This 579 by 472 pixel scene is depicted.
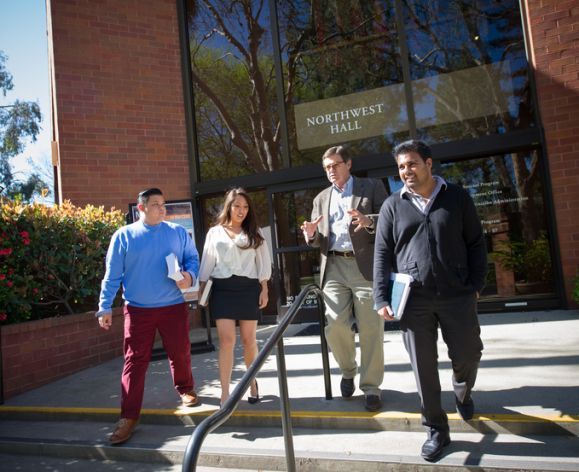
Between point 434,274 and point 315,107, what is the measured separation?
514 cm

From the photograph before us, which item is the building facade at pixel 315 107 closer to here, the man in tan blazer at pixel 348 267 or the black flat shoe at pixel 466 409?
the man in tan blazer at pixel 348 267

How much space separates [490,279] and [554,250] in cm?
84

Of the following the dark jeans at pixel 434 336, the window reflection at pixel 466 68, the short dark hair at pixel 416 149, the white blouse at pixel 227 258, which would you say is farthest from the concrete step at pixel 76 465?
the window reflection at pixel 466 68

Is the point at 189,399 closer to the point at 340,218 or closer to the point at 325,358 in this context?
the point at 325,358

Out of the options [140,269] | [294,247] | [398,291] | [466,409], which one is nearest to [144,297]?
[140,269]

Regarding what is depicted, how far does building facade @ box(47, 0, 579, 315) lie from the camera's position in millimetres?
6047

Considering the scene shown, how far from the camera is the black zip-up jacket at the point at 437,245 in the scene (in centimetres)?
260

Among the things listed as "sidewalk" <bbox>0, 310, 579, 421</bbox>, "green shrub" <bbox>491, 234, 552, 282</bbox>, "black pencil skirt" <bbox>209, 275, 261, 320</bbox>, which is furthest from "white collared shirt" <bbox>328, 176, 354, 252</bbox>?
"green shrub" <bbox>491, 234, 552, 282</bbox>

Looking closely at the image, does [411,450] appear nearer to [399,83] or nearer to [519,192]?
[519,192]

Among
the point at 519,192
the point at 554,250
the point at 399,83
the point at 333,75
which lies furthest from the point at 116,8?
the point at 554,250

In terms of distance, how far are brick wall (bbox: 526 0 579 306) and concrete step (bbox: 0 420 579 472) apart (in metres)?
3.89

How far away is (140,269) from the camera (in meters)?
3.54

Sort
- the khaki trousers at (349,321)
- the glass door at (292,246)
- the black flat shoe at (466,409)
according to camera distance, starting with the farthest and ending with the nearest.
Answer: the glass door at (292,246)
the khaki trousers at (349,321)
the black flat shoe at (466,409)

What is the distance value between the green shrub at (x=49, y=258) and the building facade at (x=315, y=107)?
1583 mm
